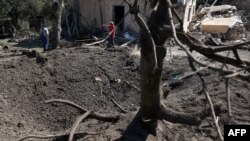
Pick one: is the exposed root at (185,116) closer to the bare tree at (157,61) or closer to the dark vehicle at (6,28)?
the bare tree at (157,61)

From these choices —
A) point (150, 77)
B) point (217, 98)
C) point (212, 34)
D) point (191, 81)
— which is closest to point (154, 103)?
point (150, 77)

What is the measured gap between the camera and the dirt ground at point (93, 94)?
5.98 metres

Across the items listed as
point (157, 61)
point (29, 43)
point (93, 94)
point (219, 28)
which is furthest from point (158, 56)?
point (29, 43)

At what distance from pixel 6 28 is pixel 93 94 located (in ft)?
49.7

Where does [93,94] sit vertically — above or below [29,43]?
above

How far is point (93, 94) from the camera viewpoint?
988 cm

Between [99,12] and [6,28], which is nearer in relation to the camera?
[99,12]

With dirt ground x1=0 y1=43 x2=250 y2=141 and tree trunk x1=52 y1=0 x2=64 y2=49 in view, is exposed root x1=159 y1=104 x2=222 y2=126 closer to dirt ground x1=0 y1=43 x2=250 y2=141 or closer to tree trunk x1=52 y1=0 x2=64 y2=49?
dirt ground x1=0 y1=43 x2=250 y2=141

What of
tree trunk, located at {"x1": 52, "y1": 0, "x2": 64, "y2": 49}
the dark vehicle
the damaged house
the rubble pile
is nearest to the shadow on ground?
the dark vehicle

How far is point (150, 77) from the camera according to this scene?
5445 millimetres

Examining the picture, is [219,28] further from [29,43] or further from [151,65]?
[151,65]

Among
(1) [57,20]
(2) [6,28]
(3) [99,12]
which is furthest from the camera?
(2) [6,28]

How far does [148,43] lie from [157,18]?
345mm

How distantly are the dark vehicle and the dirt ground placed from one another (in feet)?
34.8
